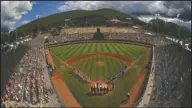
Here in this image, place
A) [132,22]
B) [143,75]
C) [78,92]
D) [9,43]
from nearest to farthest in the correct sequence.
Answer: [78,92] → [143,75] → [9,43] → [132,22]

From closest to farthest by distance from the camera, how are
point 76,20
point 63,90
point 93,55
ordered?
point 63,90 → point 93,55 → point 76,20

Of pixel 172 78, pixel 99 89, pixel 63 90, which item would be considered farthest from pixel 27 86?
pixel 172 78

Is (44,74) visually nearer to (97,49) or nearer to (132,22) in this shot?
(97,49)

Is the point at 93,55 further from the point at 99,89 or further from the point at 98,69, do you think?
the point at 99,89

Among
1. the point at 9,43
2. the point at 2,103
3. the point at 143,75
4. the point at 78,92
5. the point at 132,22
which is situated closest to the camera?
the point at 2,103

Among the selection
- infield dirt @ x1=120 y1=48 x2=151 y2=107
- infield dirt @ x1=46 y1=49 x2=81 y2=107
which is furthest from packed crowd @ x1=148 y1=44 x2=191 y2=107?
infield dirt @ x1=46 y1=49 x2=81 y2=107

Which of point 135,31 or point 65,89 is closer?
point 65,89

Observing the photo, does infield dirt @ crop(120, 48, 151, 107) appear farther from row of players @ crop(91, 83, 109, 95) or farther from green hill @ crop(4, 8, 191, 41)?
green hill @ crop(4, 8, 191, 41)

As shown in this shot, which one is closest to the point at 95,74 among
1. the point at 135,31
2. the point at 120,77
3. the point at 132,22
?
the point at 120,77
